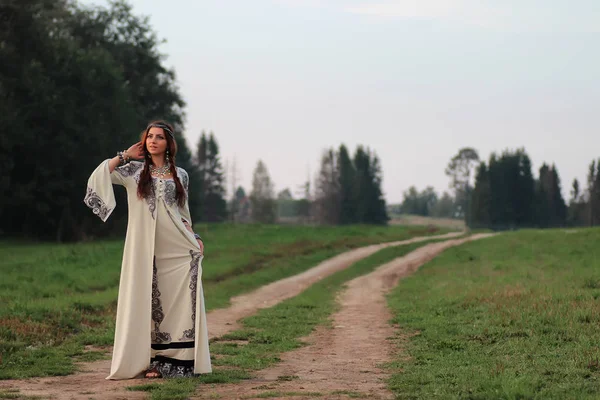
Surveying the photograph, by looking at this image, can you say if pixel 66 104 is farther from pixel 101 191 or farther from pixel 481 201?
pixel 481 201

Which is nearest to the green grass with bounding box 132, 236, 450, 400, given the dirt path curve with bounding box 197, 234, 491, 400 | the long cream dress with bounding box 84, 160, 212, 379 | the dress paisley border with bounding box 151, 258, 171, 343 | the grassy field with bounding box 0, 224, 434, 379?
the dirt path curve with bounding box 197, 234, 491, 400

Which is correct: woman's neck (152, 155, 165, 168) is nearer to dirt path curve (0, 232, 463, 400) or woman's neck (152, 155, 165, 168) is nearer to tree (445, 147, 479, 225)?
dirt path curve (0, 232, 463, 400)

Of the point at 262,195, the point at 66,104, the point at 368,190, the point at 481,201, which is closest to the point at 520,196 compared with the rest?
the point at 481,201

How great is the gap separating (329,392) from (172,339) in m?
1.99

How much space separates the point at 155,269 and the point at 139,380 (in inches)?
47.2

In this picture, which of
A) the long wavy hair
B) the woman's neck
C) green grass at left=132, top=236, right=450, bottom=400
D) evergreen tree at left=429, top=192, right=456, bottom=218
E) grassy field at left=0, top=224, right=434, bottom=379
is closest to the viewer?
the long wavy hair

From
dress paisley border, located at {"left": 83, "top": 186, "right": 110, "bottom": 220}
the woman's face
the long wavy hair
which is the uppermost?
the woman's face

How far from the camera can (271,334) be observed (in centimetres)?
1304

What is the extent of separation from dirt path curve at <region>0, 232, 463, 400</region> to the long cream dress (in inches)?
14.2

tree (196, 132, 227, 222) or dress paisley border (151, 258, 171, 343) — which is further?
tree (196, 132, 227, 222)

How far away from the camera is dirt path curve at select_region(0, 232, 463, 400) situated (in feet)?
25.3

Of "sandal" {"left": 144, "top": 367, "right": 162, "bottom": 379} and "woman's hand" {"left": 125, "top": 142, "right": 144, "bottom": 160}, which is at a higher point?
"woman's hand" {"left": 125, "top": 142, "right": 144, "bottom": 160}

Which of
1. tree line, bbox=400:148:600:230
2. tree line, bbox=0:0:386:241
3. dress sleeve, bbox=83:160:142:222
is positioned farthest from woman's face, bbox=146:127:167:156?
tree line, bbox=400:148:600:230

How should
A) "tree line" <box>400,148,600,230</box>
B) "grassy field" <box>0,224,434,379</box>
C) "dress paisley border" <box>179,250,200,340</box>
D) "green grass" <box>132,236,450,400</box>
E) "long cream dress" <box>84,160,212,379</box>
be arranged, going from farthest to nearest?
"tree line" <box>400,148,600,230</box> < "grassy field" <box>0,224,434,379</box> < "green grass" <box>132,236,450,400</box> < "dress paisley border" <box>179,250,200,340</box> < "long cream dress" <box>84,160,212,379</box>
